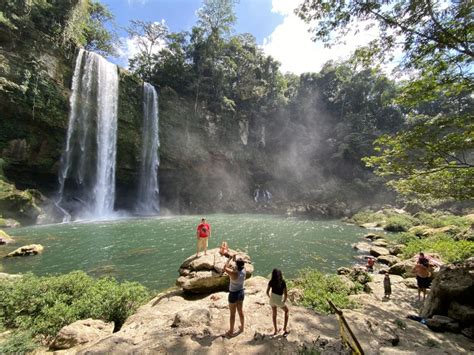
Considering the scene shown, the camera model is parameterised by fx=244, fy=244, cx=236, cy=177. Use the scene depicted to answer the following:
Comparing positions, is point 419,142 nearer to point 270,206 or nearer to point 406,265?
point 406,265

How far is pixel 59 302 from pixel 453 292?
32.5 ft

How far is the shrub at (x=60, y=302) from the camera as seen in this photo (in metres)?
5.57

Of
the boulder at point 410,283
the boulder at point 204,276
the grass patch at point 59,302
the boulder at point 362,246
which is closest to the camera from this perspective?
the grass patch at point 59,302

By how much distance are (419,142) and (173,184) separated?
32900 mm

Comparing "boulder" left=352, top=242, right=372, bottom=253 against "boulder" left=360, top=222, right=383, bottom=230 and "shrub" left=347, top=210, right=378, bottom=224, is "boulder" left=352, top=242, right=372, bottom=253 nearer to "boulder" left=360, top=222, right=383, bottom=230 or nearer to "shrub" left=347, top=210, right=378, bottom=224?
"boulder" left=360, top=222, right=383, bottom=230

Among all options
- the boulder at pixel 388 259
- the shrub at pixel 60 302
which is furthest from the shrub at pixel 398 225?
the shrub at pixel 60 302

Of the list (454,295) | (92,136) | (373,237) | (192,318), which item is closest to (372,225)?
(373,237)

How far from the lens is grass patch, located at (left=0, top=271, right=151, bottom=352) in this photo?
218 inches

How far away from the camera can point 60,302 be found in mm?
6227

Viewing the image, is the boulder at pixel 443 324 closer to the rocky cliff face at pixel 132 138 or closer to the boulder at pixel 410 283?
the boulder at pixel 410 283

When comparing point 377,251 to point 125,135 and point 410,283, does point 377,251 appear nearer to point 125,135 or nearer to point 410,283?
point 410,283

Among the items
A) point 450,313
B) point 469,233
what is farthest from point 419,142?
point 469,233

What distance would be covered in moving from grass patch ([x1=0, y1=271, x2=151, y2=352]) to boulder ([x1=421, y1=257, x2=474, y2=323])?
8.04 m

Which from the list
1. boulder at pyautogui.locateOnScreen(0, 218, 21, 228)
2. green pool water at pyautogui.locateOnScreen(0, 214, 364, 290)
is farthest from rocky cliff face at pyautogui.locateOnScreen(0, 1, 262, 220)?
green pool water at pyautogui.locateOnScreen(0, 214, 364, 290)
